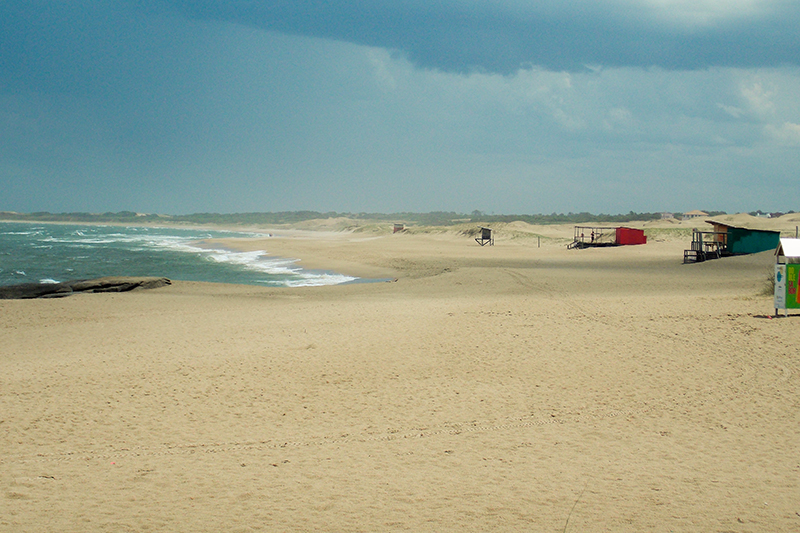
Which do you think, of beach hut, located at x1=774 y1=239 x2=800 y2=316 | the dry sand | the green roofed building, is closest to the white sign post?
beach hut, located at x1=774 y1=239 x2=800 y2=316

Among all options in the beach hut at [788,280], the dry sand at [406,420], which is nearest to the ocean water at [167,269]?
the dry sand at [406,420]

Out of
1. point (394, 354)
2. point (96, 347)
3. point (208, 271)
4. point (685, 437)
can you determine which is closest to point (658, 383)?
point (685, 437)

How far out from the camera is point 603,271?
2648cm

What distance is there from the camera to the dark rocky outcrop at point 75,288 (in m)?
21.1

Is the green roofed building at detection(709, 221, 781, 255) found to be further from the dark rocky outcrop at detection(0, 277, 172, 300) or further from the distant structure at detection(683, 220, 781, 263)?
the dark rocky outcrop at detection(0, 277, 172, 300)

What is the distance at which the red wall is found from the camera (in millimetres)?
45125

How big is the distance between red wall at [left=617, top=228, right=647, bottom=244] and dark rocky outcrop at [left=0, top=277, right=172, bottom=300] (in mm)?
36308

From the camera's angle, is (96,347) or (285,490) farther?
(96,347)

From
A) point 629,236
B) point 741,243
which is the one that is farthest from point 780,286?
point 629,236

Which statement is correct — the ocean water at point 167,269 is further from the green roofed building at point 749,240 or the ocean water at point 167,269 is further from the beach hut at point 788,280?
the green roofed building at point 749,240

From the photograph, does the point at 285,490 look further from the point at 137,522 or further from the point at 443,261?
the point at 443,261

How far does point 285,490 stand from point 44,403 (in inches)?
190

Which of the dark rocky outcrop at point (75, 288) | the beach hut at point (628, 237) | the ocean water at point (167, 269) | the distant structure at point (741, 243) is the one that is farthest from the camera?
the beach hut at point (628, 237)

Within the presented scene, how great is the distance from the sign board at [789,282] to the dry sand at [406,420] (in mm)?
601
